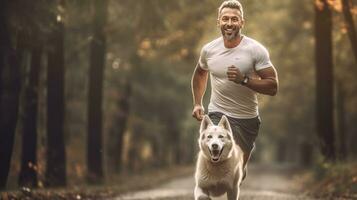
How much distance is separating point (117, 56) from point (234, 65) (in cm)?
2153

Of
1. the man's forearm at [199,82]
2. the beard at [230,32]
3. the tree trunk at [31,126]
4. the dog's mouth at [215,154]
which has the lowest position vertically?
the tree trunk at [31,126]

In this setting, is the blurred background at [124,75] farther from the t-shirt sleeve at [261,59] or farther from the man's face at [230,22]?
the t-shirt sleeve at [261,59]

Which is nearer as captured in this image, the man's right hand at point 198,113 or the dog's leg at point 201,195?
the dog's leg at point 201,195

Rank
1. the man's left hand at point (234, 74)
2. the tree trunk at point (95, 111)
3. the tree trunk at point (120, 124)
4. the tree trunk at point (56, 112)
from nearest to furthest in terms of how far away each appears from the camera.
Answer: the man's left hand at point (234, 74)
the tree trunk at point (56, 112)
the tree trunk at point (95, 111)
the tree trunk at point (120, 124)

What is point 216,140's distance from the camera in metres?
7.36

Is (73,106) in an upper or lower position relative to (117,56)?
lower

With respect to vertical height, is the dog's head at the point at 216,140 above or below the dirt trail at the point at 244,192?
above

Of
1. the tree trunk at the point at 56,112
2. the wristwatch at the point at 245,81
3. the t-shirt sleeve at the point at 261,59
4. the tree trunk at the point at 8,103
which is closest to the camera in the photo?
the wristwatch at the point at 245,81

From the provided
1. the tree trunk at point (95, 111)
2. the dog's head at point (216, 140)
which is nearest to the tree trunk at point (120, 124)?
the tree trunk at point (95, 111)

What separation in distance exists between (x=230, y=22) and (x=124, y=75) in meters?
24.7

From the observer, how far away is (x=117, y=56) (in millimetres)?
29250

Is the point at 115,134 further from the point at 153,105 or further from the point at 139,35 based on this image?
the point at 139,35

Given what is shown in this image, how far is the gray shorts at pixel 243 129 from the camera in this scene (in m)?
8.29

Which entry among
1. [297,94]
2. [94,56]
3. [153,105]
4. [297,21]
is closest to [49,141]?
[94,56]
